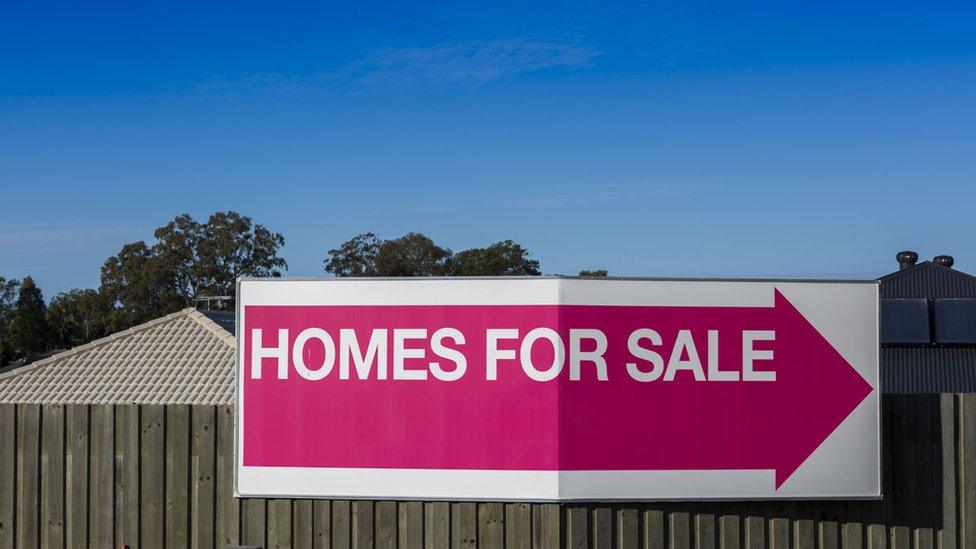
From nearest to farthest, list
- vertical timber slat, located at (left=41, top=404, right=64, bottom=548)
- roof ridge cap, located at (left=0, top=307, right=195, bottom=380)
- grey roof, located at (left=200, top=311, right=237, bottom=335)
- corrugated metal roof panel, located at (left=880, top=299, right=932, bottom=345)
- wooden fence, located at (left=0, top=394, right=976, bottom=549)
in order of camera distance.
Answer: wooden fence, located at (left=0, top=394, right=976, bottom=549), vertical timber slat, located at (left=41, top=404, right=64, bottom=548), corrugated metal roof panel, located at (left=880, top=299, right=932, bottom=345), roof ridge cap, located at (left=0, top=307, right=195, bottom=380), grey roof, located at (left=200, top=311, right=237, bottom=335)

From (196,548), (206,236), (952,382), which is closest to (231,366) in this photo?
(952,382)

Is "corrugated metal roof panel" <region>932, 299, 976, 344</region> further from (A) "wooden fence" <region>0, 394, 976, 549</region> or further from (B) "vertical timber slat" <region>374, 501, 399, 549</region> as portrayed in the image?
(B) "vertical timber slat" <region>374, 501, 399, 549</region>

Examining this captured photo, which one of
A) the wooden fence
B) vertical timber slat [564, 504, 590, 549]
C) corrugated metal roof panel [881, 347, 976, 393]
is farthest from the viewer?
corrugated metal roof panel [881, 347, 976, 393]

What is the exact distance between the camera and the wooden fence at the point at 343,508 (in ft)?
24.0

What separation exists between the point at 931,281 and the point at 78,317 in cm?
6434

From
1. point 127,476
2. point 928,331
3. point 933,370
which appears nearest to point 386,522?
point 127,476

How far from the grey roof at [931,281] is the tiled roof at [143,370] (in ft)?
80.2

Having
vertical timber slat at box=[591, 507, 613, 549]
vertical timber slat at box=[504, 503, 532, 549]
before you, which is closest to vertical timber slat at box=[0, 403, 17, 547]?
vertical timber slat at box=[504, 503, 532, 549]

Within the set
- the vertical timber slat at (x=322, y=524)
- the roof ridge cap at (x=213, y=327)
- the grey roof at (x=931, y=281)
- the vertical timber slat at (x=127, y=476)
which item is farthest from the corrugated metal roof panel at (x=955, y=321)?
the roof ridge cap at (x=213, y=327)

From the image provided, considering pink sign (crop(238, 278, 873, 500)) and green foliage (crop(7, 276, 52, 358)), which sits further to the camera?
green foliage (crop(7, 276, 52, 358))

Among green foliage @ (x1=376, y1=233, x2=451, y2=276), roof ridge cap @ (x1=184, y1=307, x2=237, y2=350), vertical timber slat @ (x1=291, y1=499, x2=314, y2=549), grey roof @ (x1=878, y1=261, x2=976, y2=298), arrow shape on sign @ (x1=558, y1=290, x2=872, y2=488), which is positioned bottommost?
vertical timber slat @ (x1=291, y1=499, x2=314, y2=549)

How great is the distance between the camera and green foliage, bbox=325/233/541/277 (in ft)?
261

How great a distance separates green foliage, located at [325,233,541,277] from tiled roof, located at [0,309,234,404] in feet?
149

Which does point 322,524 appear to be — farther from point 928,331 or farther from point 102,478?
point 928,331
